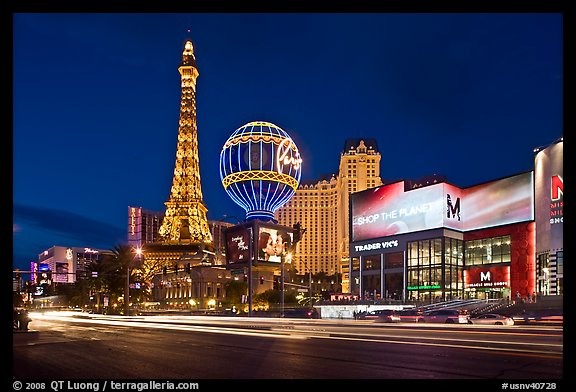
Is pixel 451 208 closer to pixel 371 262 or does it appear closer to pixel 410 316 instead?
pixel 371 262

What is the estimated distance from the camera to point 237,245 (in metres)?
120

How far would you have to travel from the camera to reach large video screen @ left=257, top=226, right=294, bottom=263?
383 feet

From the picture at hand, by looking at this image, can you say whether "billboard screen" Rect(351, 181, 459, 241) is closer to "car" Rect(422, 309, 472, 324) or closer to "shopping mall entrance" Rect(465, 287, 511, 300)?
"shopping mall entrance" Rect(465, 287, 511, 300)

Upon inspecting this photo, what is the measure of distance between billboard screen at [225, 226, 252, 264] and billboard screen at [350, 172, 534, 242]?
23.7m

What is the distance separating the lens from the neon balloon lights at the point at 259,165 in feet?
344

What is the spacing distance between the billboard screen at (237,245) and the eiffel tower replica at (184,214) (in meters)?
34.7

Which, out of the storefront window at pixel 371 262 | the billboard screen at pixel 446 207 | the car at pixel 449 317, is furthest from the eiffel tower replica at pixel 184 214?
the car at pixel 449 317

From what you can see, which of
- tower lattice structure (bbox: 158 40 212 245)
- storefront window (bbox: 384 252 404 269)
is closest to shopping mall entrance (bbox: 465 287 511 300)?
storefront window (bbox: 384 252 404 269)

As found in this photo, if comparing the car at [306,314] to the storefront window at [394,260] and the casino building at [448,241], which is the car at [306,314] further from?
the storefront window at [394,260]

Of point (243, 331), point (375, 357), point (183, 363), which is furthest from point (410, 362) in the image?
point (243, 331)

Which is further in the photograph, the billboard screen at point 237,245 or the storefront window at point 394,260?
the billboard screen at point 237,245
